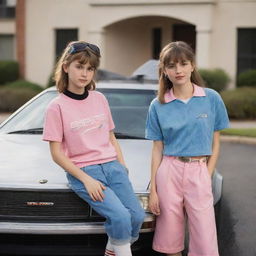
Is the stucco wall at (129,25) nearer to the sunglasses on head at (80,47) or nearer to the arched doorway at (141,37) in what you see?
the arched doorway at (141,37)

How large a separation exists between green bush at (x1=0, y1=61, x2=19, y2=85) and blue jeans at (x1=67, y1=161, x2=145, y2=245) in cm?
1617

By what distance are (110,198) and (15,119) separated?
2.21 m

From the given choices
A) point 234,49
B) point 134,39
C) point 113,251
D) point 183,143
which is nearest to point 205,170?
point 183,143

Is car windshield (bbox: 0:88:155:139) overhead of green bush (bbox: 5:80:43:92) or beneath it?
overhead

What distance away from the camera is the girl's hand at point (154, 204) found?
3992mm

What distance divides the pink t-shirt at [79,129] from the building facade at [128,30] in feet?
46.6

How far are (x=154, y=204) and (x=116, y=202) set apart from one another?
289 mm

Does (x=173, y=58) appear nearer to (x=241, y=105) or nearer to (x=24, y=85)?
(x=241, y=105)

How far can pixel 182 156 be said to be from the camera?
3994 mm

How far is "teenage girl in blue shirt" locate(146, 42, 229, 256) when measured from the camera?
396 centimetres

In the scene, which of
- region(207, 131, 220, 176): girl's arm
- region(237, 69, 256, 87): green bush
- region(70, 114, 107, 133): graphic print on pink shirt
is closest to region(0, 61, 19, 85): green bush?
region(237, 69, 256, 87): green bush

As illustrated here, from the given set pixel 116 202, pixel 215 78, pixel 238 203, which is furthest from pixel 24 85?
pixel 116 202

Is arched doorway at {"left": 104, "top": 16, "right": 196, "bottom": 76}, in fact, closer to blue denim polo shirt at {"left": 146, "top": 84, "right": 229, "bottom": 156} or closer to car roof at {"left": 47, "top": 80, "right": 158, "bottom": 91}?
car roof at {"left": 47, "top": 80, "right": 158, "bottom": 91}

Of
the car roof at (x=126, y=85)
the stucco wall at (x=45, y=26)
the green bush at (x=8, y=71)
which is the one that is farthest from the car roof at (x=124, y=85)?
the green bush at (x=8, y=71)
